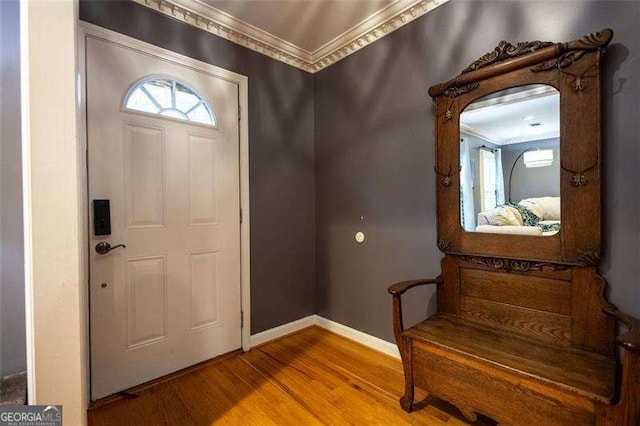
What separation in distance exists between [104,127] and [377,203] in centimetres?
195

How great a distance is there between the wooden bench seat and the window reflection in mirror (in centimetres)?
58

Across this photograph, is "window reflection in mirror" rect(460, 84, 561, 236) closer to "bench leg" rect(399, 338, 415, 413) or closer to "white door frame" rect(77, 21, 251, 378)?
"bench leg" rect(399, 338, 415, 413)

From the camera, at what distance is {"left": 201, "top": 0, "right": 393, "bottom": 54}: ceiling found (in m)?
2.04

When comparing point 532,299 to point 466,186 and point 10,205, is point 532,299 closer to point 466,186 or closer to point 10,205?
point 466,186

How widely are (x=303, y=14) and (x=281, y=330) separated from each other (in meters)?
2.66

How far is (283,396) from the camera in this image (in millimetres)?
1758

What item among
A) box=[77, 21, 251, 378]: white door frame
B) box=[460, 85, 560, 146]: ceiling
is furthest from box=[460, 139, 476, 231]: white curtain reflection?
box=[77, 21, 251, 378]: white door frame

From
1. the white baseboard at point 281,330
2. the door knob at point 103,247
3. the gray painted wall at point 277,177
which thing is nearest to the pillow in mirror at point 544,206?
the gray painted wall at point 277,177

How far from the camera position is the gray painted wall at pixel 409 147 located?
132 centimetres

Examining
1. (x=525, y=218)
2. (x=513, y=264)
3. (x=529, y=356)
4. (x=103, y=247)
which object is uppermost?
(x=525, y=218)

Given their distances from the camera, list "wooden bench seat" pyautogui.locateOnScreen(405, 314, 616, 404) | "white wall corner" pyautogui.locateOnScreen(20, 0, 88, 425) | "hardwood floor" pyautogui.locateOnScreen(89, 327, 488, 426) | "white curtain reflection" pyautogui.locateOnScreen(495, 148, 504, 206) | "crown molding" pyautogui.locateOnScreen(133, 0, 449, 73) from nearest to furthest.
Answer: "white wall corner" pyautogui.locateOnScreen(20, 0, 88, 425) < "wooden bench seat" pyautogui.locateOnScreen(405, 314, 616, 404) < "hardwood floor" pyautogui.locateOnScreen(89, 327, 488, 426) < "white curtain reflection" pyautogui.locateOnScreen(495, 148, 504, 206) < "crown molding" pyautogui.locateOnScreen(133, 0, 449, 73)

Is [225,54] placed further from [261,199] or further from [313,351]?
[313,351]

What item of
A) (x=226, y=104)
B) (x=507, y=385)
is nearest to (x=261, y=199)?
(x=226, y=104)

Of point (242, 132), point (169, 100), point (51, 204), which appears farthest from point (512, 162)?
point (169, 100)
